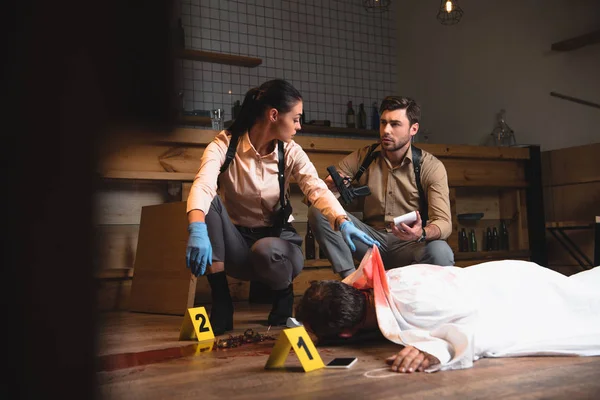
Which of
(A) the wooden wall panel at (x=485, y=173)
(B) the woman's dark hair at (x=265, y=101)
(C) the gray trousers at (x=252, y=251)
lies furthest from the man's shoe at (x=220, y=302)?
(A) the wooden wall panel at (x=485, y=173)

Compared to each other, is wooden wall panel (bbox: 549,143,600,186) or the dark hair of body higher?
the dark hair of body

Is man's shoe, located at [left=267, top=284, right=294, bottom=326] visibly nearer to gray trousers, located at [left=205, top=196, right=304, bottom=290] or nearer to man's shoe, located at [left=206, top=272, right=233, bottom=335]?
gray trousers, located at [left=205, top=196, right=304, bottom=290]

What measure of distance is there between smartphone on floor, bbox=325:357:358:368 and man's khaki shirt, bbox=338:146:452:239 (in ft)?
3.72

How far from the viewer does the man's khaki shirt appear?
261 cm

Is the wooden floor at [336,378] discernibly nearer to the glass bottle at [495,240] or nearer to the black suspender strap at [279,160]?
the black suspender strap at [279,160]

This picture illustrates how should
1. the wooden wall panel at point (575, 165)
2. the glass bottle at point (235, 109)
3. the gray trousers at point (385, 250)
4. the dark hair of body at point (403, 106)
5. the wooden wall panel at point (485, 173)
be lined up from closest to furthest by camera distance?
the gray trousers at point (385, 250) < the dark hair of body at point (403, 106) < the wooden wall panel at point (575, 165) < the wooden wall panel at point (485, 173) < the glass bottle at point (235, 109)

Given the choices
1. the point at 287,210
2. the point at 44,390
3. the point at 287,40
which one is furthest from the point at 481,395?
the point at 287,40

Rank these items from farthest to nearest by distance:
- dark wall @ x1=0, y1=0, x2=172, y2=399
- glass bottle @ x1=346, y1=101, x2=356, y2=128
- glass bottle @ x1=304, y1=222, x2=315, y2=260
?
glass bottle @ x1=346, y1=101, x2=356, y2=128 → glass bottle @ x1=304, y1=222, x2=315, y2=260 → dark wall @ x1=0, y1=0, x2=172, y2=399

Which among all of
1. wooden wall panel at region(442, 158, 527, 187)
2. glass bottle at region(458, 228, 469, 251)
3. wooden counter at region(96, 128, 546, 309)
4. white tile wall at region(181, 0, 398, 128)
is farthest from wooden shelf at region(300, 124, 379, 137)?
glass bottle at region(458, 228, 469, 251)

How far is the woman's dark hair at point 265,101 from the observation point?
2.31 m

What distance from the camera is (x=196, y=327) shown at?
1.98 meters

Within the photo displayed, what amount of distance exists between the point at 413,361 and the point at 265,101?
125 cm

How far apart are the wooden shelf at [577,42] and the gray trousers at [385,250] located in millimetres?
2279

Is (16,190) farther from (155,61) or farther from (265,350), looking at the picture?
(265,350)
